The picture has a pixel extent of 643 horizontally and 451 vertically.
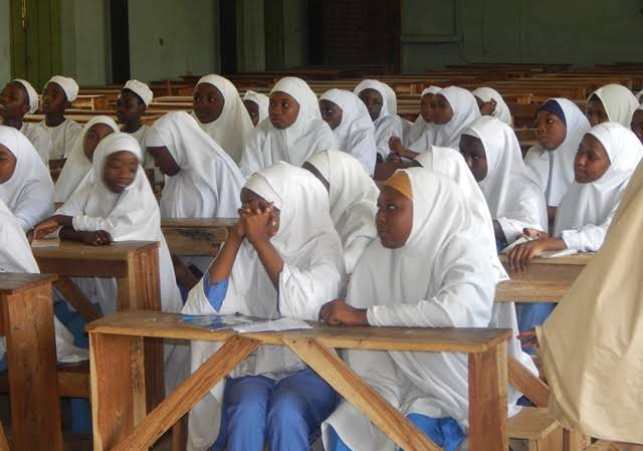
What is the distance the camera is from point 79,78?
16469 mm

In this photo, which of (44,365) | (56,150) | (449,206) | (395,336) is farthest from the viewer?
(56,150)

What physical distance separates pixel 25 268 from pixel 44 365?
413 mm

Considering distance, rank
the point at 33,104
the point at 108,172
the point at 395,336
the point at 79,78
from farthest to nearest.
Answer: the point at 79,78 < the point at 33,104 < the point at 108,172 < the point at 395,336

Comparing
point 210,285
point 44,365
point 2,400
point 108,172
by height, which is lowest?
point 2,400

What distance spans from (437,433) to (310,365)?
53 cm

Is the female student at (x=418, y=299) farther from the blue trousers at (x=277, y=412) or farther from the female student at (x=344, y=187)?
the female student at (x=344, y=187)

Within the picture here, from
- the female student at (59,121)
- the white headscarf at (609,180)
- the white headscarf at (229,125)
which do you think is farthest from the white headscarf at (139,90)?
the white headscarf at (609,180)

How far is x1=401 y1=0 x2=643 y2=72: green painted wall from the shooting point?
21.9 metres

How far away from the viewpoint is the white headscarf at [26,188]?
5879 millimetres

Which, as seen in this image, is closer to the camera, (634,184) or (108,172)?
(634,184)

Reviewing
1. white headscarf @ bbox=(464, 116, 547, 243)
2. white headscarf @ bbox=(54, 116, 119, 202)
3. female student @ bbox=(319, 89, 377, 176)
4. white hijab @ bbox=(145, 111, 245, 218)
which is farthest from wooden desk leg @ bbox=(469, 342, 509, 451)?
female student @ bbox=(319, 89, 377, 176)

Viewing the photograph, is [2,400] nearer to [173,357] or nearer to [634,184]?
[173,357]

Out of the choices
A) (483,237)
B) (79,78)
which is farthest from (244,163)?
(79,78)

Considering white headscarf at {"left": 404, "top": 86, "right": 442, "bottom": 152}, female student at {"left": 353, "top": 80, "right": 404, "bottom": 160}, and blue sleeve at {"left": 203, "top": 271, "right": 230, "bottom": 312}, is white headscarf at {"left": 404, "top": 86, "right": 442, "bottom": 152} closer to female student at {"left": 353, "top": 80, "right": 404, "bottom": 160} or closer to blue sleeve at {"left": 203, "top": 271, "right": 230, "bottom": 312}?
female student at {"left": 353, "top": 80, "right": 404, "bottom": 160}
